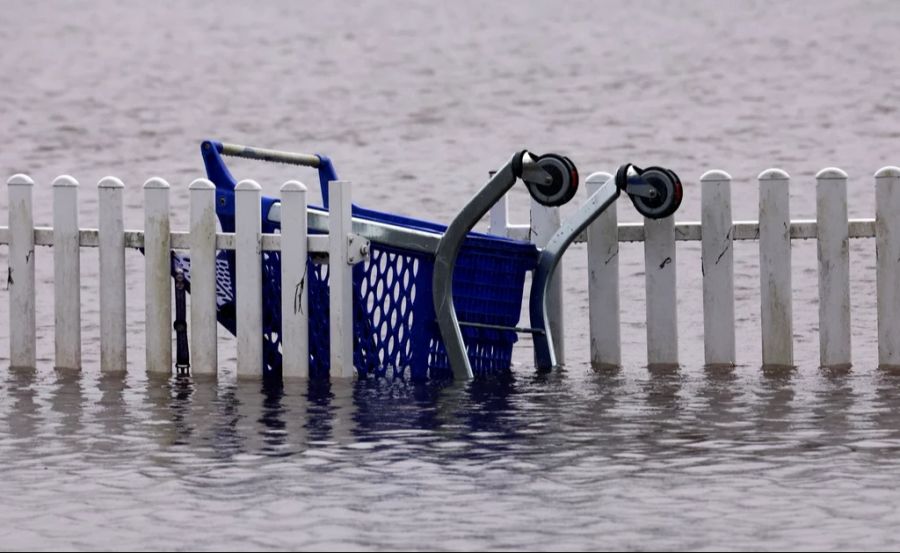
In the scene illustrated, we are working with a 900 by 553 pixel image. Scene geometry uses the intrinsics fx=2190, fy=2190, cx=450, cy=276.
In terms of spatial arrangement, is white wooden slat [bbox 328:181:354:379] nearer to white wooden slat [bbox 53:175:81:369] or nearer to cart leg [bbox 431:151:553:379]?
cart leg [bbox 431:151:553:379]

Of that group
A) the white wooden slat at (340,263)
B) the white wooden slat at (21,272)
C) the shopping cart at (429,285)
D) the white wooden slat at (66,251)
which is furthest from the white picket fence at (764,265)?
the white wooden slat at (21,272)

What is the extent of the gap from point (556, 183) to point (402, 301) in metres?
1.02

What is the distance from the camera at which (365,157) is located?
2625 cm

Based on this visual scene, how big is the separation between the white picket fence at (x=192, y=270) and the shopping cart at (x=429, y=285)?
124 millimetres

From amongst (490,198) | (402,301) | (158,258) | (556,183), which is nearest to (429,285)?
(402,301)

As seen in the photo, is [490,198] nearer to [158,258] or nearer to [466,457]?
[158,258]

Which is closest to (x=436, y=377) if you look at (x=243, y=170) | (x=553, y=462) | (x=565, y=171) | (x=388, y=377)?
(x=388, y=377)

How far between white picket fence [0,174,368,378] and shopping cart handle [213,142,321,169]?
264 millimetres

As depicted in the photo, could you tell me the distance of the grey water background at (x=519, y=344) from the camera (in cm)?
698

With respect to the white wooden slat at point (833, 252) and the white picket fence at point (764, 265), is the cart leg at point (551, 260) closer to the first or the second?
the white picket fence at point (764, 265)

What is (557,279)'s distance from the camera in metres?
10.9

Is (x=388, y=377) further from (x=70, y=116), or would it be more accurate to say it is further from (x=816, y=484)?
(x=70, y=116)

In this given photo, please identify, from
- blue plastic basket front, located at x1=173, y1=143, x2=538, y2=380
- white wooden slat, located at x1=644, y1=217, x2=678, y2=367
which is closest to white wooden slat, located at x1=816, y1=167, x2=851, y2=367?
white wooden slat, located at x1=644, y1=217, x2=678, y2=367

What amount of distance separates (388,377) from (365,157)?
15951 millimetres
